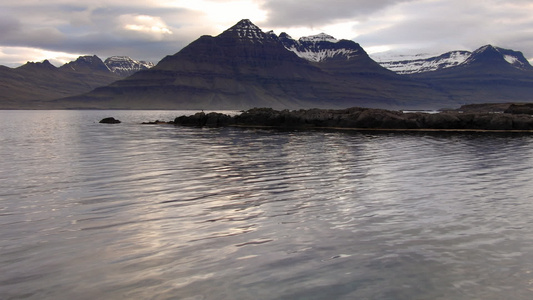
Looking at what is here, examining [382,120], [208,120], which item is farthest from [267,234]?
[208,120]

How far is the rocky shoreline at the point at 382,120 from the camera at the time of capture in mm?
63188

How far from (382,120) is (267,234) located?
60650mm

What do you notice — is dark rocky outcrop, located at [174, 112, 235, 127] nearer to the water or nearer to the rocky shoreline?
the rocky shoreline

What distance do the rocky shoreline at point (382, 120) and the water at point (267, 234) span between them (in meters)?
43.3

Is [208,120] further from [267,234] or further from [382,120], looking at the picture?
[267,234]

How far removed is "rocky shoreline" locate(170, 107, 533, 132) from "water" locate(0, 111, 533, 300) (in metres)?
43.3

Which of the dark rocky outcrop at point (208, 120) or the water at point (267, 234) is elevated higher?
the dark rocky outcrop at point (208, 120)

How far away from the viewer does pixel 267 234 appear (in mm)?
12797

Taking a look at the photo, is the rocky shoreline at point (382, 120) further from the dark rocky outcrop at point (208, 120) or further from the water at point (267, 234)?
the water at point (267, 234)

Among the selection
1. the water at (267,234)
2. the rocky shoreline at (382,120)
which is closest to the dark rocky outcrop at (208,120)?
the rocky shoreline at (382,120)

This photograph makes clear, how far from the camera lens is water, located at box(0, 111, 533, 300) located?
9.37 metres

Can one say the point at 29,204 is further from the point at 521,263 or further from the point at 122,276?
the point at 521,263

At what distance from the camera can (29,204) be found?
55.4 ft

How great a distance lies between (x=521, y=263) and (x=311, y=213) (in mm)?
6679
